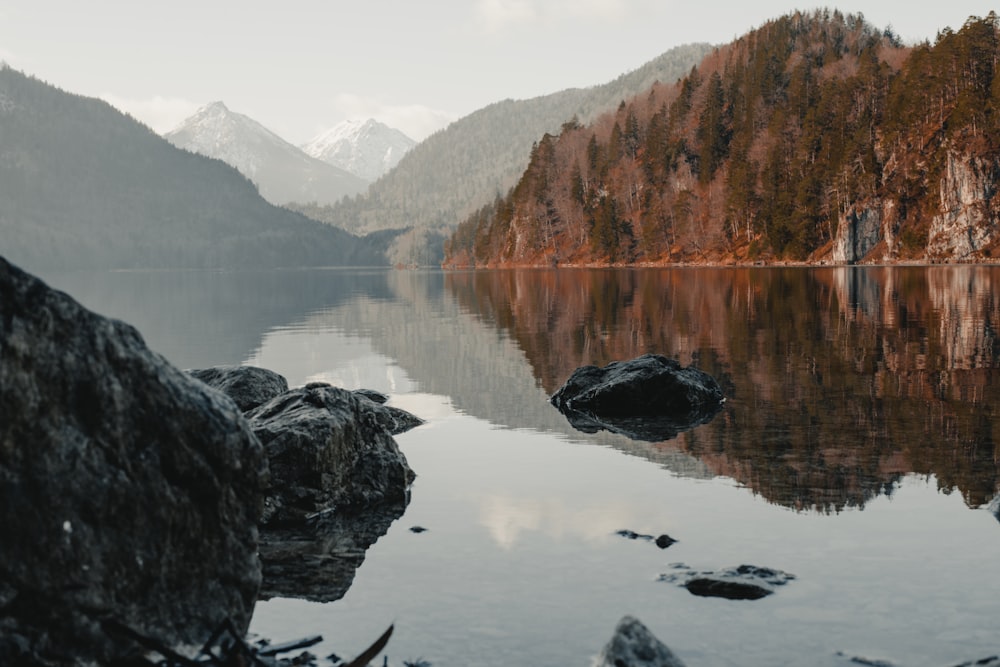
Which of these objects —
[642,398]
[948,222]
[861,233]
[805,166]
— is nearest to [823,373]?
[642,398]

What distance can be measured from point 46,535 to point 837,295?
55.4 meters

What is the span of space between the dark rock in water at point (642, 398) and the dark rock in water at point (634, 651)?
1143cm

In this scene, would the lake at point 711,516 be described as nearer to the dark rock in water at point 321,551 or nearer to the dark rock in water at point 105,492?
the dark rock in water at point 321,551

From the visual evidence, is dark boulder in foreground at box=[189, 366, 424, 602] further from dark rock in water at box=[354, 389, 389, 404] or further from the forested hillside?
the forested hillside

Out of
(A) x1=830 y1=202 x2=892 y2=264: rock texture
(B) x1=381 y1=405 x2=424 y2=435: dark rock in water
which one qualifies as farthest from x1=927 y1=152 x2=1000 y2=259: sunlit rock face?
(B) x1=381 y1=405 x2=424 y2=435: dark rock in water

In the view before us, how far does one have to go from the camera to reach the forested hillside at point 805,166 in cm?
12256

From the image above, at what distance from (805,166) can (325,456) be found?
14755 cm

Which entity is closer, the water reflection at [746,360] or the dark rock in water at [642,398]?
the water reflection at [746,360]

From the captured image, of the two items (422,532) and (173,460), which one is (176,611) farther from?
(422,532)

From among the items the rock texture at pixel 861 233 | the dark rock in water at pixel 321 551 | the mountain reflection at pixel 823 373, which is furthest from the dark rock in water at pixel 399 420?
the rock texture at pixel 861 233

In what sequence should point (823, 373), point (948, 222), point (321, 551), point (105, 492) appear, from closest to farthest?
Result: point (105, 492), point (321, 551), point (823, 373), point (948, 222)

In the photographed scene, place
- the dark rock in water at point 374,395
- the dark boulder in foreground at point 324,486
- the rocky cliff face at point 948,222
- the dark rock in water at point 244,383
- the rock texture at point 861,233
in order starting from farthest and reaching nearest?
the rock texture at point 861,233
the rocky cliff face at point 948,222
the dark rock in water at point 374,395
the dark rock in water at point 244,383
the dark boulder in foreground at point 324,486

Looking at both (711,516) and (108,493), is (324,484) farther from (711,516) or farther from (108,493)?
(108,493)

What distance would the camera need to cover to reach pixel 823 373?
23.7m
